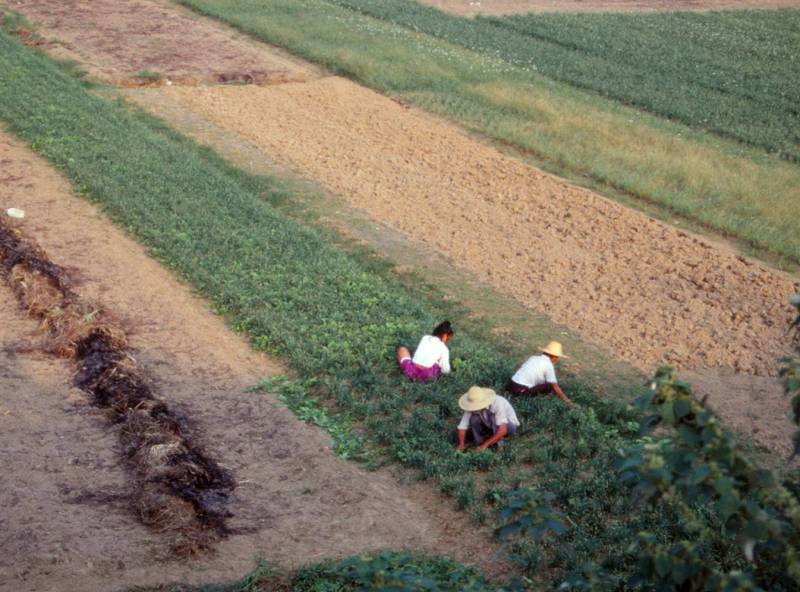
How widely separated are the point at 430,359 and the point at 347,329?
161cm

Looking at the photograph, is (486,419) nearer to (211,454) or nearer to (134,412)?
(211,454)

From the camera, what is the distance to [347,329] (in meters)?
14.2

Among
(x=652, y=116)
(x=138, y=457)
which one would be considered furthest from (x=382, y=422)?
(x=652, y=116)

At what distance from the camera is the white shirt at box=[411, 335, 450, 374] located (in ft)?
42.5

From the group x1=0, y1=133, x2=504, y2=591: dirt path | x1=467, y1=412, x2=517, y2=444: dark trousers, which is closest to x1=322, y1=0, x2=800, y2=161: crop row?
x1=467, y1=412, x2=517, y2=444: dark trousers

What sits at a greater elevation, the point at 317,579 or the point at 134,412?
the point at 317,579

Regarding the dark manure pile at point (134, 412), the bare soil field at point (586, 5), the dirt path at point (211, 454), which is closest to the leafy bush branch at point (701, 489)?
the dirt path at point (211, 454)

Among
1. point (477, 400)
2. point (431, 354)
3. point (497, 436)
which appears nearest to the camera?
point (477, 400)

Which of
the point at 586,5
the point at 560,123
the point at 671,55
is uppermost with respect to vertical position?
the point at 586,5

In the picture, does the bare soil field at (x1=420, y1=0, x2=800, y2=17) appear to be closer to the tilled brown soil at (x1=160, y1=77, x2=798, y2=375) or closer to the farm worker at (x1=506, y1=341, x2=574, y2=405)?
the tilled brown soil at (x1=160, y1=77, x2=798, y2=375)

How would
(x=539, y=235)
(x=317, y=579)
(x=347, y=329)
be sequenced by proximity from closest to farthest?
(x=317, y=579) → (x=347, y=329) → (x=539, y=235)

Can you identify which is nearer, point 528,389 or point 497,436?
point 497,436

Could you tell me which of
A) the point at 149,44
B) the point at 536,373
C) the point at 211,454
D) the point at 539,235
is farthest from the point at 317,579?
the point at 149,44

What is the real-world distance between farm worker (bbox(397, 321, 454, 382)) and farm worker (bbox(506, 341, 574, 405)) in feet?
2.77
